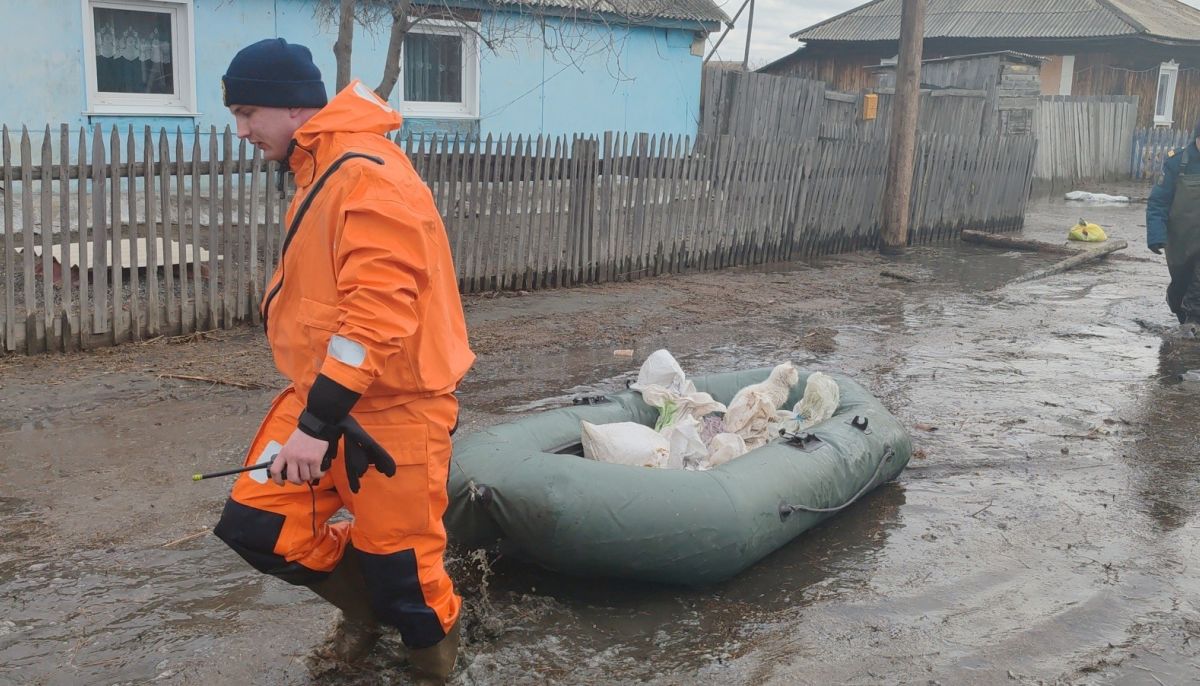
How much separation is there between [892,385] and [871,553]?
110 inches

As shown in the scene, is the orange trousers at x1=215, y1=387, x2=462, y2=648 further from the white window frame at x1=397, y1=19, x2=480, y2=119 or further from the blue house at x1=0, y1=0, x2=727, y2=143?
the white window frame at x1=397, y1=19, x2=480, y2=119

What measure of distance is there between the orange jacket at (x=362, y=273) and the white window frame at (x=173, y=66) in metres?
9.32

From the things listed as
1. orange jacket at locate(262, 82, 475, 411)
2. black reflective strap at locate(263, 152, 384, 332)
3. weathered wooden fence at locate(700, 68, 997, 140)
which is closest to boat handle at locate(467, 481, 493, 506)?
orange jacket at locate(262, 82, 475, 411)

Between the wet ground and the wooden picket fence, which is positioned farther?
the wooden picket fence

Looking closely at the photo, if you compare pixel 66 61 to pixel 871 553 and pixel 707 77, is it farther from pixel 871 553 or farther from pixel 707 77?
pixel 871 553

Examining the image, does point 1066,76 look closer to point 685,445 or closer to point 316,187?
point 685,445

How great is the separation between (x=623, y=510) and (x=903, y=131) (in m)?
10.1

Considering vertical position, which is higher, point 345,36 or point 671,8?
point 671,8

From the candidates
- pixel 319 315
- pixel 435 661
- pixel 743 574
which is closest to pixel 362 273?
pixel 319 315

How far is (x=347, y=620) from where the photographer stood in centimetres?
329

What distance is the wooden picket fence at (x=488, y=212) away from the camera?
22.0 ft

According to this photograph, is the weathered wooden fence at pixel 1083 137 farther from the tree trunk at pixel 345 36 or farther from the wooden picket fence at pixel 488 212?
the tree trunk at pixel 345 36

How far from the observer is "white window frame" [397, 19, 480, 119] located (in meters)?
13.3

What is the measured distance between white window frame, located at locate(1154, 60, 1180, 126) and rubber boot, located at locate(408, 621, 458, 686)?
96.7ft
